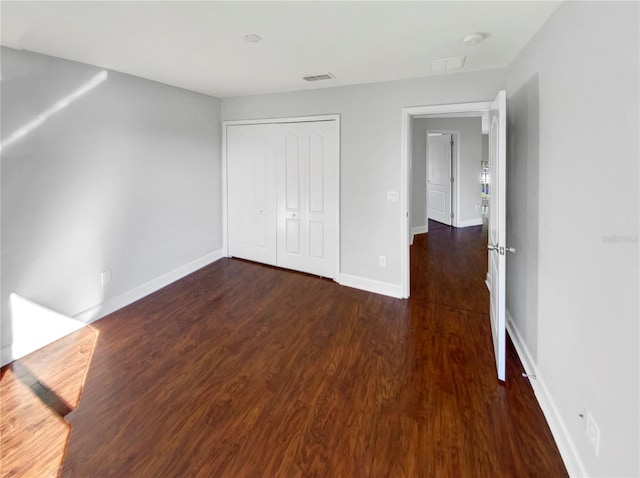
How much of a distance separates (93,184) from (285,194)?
220 cm

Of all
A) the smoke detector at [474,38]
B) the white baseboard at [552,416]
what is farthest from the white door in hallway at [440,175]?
the white baseboard at [552,416]

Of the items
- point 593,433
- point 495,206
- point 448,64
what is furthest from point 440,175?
point 593,433

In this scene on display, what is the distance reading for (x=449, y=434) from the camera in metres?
1.88

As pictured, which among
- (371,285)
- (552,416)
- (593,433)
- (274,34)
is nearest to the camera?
(593,433)

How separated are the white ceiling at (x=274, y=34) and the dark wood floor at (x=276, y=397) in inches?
92.2

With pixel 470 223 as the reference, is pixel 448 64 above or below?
above

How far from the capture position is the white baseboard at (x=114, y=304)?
2.70m

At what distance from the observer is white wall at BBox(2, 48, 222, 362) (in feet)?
8.75

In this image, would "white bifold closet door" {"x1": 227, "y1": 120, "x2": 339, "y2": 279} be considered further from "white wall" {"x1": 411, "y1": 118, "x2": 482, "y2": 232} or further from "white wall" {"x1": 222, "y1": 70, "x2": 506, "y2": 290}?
"white wall" {"x1": 411, "y1": 118, "x2": 482, "y2": 232}

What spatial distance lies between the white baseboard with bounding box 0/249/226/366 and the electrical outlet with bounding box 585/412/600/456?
375 cm

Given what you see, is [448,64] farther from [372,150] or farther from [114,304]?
[114,304]

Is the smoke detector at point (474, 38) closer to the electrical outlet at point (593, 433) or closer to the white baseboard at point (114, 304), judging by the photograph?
the electrical outlet at point (593, 433)

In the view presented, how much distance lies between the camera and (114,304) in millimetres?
3549

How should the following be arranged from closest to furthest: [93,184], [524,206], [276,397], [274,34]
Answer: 1. [276,397]
2. [274,34]
3. [524,206]
4. [93,184]
